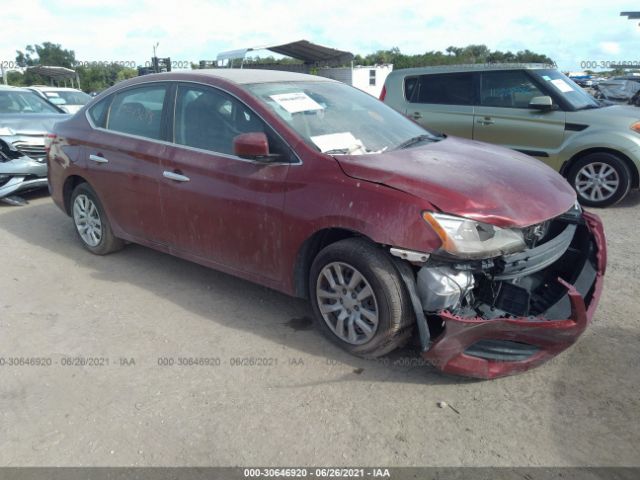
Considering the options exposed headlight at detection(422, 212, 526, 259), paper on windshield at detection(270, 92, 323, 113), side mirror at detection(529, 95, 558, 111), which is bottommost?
exposed headlight at detection(422, 212, 526, 259)

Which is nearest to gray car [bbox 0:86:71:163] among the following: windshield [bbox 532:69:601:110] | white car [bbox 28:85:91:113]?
white car [bbox 28:85:91:113]

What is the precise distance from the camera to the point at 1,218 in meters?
6.65

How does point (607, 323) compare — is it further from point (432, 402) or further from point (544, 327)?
point (432, 402)

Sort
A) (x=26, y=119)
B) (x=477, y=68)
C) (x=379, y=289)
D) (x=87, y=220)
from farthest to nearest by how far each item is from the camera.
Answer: (x=26, y=119)
(x=477, y=68)
(x=87, y=220)
(x=379, y=289)

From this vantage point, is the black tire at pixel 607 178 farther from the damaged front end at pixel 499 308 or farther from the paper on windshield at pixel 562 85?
the damaged front end at pixel 499 308

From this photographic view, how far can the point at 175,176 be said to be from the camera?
3957 millimetres

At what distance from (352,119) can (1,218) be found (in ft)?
17.0

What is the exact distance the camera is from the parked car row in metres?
6.38

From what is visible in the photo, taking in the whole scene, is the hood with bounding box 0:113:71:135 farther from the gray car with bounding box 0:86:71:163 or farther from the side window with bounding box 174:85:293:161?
the side window with bounding box 174:85:293:161

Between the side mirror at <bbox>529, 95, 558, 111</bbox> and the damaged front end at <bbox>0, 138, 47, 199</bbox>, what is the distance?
6697 millimetres

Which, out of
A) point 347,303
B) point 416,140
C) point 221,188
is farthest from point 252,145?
point 416,140

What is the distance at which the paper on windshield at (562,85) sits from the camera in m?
6.85

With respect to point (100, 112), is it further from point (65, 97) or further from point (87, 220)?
point (65, 97)

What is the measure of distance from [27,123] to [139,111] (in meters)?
4.73
